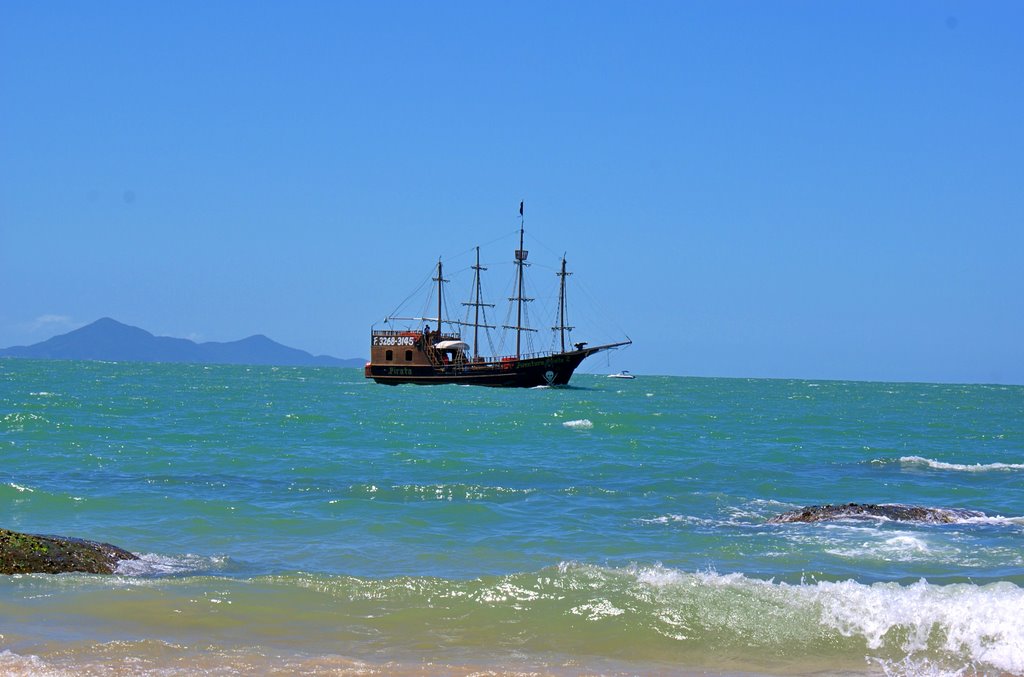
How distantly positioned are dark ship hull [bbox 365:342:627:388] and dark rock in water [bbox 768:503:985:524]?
191 feet

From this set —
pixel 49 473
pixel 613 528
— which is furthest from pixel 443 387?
pixel 613 528

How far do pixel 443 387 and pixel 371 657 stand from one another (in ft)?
210

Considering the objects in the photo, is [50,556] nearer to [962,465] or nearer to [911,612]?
[911,612]

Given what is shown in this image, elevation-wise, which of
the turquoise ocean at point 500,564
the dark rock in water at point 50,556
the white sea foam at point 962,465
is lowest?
the white sea foam at point 962,465

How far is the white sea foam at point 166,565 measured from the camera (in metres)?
9.12

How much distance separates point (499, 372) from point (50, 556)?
2486 inches

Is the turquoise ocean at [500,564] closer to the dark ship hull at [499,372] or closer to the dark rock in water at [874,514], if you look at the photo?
the dark rock in water at [874,514]

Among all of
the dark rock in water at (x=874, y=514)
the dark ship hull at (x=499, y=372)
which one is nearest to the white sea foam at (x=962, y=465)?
the dark rock in water at (x=874, y=514)

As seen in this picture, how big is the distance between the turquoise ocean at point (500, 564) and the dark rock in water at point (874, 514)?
0.31 m

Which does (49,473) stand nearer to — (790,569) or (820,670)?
(790,569)

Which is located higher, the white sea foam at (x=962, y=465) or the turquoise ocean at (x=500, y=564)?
the turquoise ocean at (x=500, y=564)

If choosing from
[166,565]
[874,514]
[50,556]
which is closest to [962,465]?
[874,514]

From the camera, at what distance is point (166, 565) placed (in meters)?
9.49

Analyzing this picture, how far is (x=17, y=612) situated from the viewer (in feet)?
24.7
